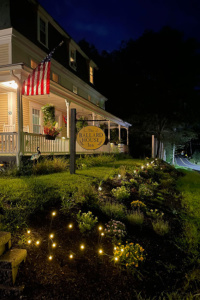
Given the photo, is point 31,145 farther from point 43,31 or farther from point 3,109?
point 43,31

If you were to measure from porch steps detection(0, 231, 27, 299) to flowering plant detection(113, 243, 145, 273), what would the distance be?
1.19 m

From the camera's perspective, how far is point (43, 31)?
1342 cm

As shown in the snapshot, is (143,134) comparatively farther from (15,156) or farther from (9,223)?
(9,223)

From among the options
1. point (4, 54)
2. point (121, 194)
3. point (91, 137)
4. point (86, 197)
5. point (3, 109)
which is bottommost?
point (121, 194)

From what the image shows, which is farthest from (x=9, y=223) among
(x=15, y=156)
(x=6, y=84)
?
(x=6, y=84)

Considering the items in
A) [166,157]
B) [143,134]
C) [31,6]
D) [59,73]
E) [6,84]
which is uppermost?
[31,6]

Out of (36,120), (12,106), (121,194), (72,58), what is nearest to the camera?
(121,194)

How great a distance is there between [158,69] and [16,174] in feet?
78.7

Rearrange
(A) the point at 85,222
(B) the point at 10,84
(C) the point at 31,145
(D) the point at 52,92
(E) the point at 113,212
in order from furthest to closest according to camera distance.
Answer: (D) the point at 52,92 < (B) the point at 10,84 < (C) the point at 31,145 < (E) the point at 113,212 < (A) the point at 85,222

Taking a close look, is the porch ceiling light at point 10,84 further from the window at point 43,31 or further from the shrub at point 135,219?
the shrub at point 135,219

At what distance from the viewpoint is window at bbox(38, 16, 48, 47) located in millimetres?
12981

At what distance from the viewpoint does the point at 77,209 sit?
4047 millimetres

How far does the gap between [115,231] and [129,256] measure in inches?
21.9

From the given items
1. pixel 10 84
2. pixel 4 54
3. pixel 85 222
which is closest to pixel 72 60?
pixel 4 54
